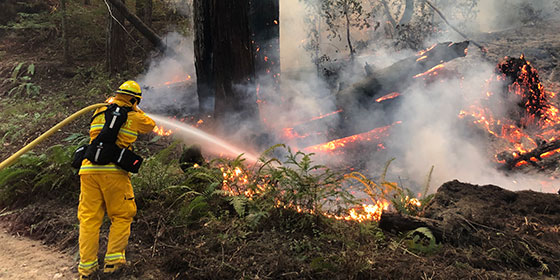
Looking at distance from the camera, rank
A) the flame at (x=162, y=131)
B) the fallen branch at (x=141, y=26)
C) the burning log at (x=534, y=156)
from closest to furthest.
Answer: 1. the burning log at (x=534, y=156)
2. the flame at (x=162, y=131)
3. the fallen branch at (x=141, y=26)

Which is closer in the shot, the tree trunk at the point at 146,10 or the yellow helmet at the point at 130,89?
the yellow helmet at the point at 130,89

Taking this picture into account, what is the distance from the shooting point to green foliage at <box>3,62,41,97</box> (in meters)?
10.1

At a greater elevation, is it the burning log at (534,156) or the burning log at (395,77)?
the burning log at (395,77)

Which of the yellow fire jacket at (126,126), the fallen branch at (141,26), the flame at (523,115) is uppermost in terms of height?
the fallen branch at (141,26)

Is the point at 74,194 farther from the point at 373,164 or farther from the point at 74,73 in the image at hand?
the point at 74,73

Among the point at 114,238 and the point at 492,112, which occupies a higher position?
the point at 492,112

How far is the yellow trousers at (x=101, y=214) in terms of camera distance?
337cm

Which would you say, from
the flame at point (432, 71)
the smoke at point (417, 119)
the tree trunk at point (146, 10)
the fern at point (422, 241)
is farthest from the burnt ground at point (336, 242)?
the tree trunk at point (146, 10)

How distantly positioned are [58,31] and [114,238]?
11.8m

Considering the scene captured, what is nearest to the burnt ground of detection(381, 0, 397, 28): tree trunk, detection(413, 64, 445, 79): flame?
detection(413, 64, 445, 79): flame

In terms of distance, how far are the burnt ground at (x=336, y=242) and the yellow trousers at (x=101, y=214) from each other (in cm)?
27

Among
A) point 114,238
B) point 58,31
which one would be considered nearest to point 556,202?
point 114,238

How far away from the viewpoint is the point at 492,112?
8.48 meters

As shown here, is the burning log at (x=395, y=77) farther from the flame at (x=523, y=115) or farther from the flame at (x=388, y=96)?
the flame at (x=523, y=115)
